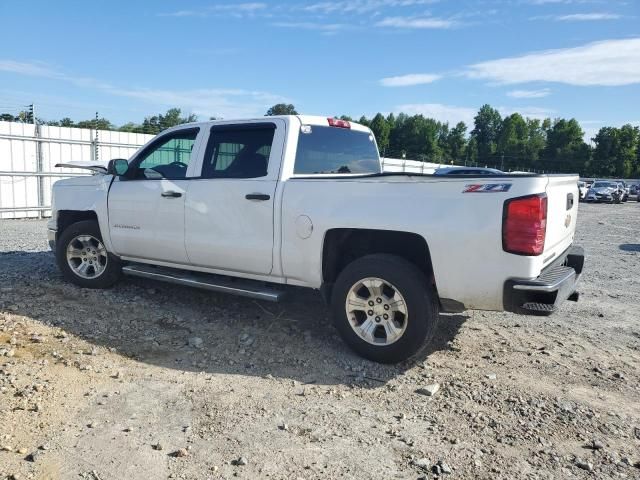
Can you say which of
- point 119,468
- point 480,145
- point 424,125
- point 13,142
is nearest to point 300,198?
point 119,468

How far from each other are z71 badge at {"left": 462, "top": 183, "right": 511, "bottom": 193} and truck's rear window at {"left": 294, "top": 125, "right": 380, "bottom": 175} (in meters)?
1.72

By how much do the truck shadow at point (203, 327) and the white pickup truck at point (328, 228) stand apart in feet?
1.01

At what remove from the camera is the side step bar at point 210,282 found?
4863 mm

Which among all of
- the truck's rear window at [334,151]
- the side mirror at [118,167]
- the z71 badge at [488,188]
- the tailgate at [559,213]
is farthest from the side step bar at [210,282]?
the tailgate at [559,213]

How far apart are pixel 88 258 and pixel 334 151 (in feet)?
10.6

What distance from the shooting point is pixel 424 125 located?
97375 millimetres

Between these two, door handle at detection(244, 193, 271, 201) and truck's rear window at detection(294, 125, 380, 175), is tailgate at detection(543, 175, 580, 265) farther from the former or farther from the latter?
door handle at detection(244, 193, 271, 201)

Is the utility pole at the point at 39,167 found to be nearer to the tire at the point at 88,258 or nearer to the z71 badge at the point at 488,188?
the tire at the point at 88,258

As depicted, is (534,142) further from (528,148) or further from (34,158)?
(34,158)

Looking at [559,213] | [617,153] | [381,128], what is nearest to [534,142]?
[617,153]

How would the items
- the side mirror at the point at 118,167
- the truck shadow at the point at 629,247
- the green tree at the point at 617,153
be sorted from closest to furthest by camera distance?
1. the side mirror at the point at 118,167
2. the truck shadow at the point at 629,247
3. the green tree at the point at 617,153

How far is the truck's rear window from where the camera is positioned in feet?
16.7

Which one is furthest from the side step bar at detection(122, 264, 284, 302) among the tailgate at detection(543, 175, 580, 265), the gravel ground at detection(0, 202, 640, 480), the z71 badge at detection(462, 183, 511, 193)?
the tailgate at detection(543, 175, 580, 265)

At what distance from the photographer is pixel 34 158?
14.2 m
